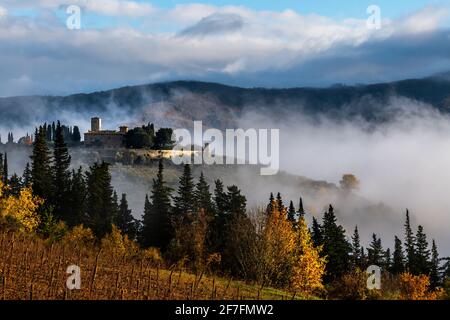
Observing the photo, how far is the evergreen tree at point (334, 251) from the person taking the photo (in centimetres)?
9406

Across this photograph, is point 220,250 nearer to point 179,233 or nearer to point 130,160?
point 179,233

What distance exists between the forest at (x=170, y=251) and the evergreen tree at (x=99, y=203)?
16cm

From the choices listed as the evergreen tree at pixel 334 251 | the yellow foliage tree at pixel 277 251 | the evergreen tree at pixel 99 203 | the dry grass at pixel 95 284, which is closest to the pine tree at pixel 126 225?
the evergreen tree at pixel 99 203

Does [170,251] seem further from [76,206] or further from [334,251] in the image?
[334,251]

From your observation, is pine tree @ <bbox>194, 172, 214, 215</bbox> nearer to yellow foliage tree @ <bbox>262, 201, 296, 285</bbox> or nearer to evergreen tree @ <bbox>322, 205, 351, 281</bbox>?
evergreen tree @ <bbox>322, 205, 351, 281</bbox>

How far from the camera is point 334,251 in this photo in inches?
3780

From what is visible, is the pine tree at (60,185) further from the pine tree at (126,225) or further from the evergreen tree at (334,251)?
the evergreen tree at (334,251)

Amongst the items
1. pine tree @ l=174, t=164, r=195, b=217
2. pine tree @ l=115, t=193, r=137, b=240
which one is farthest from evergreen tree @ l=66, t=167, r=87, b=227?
pine tree @ l=174, t=164, r=195, b=217

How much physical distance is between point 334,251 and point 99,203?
36924 millimetres

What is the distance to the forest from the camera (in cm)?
3828

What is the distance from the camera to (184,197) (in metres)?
97.0

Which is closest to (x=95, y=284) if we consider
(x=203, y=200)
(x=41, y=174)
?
(x=203, y=200)
